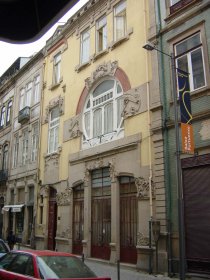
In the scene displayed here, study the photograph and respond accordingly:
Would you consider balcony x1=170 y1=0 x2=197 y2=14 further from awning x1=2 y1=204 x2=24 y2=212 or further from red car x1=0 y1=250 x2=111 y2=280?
awning x1=2 y1=204 x2=24 y2=212

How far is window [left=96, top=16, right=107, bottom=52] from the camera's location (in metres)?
20.3

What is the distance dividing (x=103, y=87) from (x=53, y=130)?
564 centimetres

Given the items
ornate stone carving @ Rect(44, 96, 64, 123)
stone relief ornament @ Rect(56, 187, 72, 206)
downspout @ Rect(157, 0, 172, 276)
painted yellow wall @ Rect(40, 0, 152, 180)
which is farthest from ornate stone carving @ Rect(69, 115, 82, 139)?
downspout @ Rect(157, 0, 172, 276)

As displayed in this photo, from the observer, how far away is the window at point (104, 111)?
58.6 feet

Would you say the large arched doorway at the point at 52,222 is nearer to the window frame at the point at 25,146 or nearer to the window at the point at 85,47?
the window frame at the point at 25,146

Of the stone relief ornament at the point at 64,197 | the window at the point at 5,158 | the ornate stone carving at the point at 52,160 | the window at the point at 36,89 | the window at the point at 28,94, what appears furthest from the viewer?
the window at the point at 5,158

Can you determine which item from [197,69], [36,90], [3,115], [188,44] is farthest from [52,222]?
[3,115]

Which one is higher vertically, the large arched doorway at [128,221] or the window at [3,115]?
the window at [3,115]

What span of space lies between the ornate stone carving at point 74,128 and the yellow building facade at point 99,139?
0.20 feet

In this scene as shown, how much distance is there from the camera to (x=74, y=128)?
20844 millimetres

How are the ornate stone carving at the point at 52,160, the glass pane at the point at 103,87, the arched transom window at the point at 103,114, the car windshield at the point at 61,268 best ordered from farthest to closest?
the ornate stone carving at the point at 52,160, the glass pane at the point at 103,87, the arched transom window at the point at 103,114, the car windshield at the point at 61,268

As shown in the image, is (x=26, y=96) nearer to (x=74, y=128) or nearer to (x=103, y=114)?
(x=74, y=128)

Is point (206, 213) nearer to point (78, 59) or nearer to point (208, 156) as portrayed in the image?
point (208, 156)

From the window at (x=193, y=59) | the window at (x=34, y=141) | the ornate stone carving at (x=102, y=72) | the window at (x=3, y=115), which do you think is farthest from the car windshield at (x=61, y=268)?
the window at (x=3, y=115)
